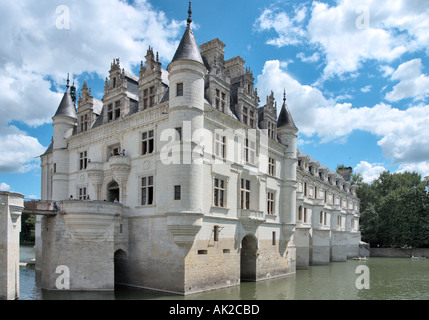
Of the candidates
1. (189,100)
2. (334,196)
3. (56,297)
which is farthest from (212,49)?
(334,196)

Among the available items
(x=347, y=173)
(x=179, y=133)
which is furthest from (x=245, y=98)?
(x=347, y=173)

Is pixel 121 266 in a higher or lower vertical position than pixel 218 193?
lower

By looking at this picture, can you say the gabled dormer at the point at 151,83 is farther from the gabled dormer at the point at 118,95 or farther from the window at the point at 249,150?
the window at the point at 249,150

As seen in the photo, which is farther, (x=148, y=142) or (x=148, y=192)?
(x=148, y=142)

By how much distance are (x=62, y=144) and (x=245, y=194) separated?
17109 millimetres

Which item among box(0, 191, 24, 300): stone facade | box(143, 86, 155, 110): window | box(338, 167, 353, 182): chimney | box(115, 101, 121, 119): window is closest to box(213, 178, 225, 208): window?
box(143, 86, 155, 110): window

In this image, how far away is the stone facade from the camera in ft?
62.9

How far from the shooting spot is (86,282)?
22.5 m

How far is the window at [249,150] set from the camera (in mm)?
29297

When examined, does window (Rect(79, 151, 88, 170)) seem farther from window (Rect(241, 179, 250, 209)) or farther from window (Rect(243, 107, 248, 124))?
window (Rect(243, 107, 248, 124))

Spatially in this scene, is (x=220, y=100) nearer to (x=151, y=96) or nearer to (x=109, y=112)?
(x=151, y=96)

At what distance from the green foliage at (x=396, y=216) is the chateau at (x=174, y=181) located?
39175 mm

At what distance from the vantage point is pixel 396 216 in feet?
215

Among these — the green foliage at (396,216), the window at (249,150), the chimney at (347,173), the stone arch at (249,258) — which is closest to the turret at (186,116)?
the window at (249,150)
